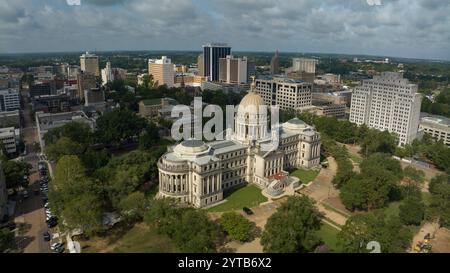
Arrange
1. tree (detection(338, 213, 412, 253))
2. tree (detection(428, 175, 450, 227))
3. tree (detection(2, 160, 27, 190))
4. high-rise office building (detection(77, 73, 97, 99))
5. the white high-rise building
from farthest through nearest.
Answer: high-rise office building (detection(77, 73, 97, 99)) → the white high-rise building → tree (detection(2, 160, 27, 190)) → tree (detection(428, 175, 450, 227)) → tree (detection(338, 213, 412, 253))

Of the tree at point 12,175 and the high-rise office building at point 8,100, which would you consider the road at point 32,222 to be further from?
the high-rise office building at point 8,100

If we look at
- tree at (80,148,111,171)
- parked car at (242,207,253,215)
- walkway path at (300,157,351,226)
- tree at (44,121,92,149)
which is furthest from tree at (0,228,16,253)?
walkway path at (300,157,351,226)

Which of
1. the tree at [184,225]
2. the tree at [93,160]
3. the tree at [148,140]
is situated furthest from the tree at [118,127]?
the tree at [184,225]

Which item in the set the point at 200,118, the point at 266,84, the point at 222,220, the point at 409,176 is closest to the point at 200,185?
the point at 222,220

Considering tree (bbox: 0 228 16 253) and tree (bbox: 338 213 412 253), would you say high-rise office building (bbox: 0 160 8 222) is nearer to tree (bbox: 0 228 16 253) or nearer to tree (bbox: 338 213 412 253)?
tree (bbox: 0 228 16 253)

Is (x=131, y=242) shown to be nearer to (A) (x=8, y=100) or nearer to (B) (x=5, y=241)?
(B) (x=5, y=241)

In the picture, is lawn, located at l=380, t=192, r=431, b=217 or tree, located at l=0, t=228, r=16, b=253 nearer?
tree, located at l=0, t=228, r=16, b=253
